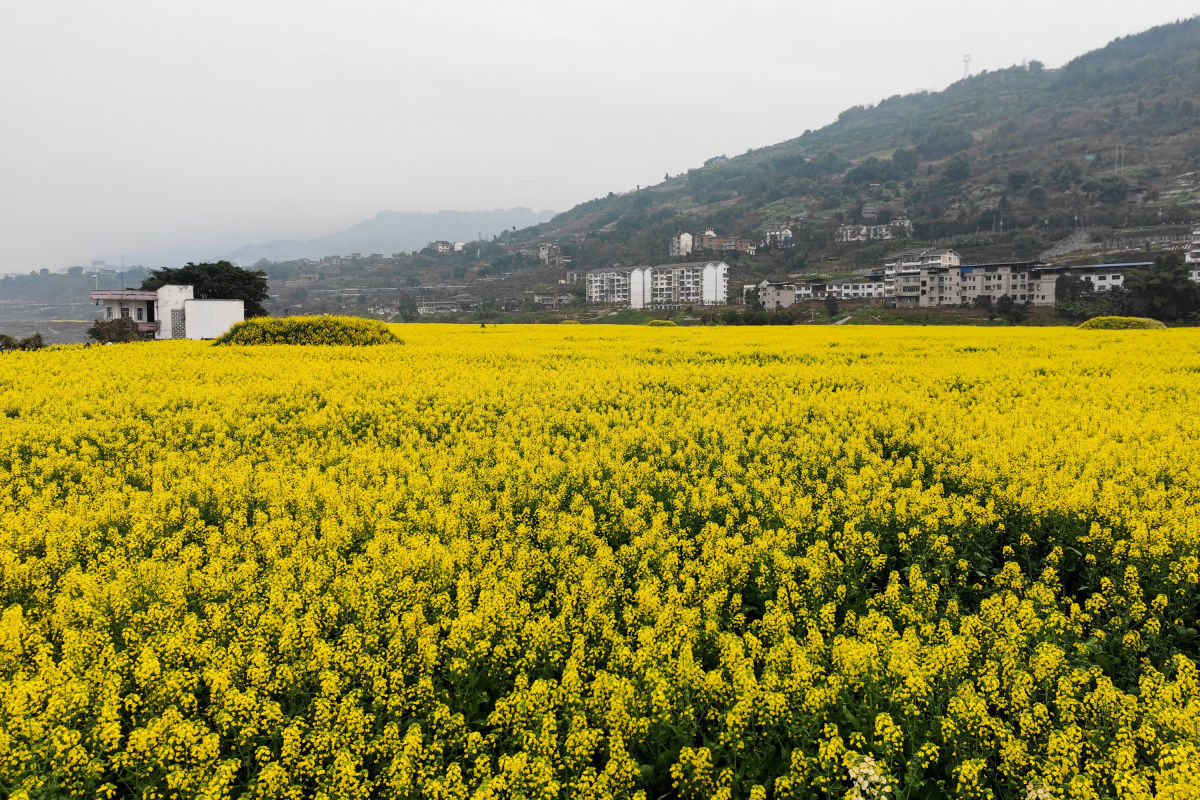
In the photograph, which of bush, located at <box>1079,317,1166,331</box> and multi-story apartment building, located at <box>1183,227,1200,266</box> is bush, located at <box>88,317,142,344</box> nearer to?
bush, located at <box>1079,317,1166,331</box>

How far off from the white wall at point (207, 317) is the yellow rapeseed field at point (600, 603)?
94.6 feet

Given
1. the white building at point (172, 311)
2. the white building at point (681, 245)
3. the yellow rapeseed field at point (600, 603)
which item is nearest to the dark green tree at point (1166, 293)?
the yellow rapeseed field at point (600, 603)

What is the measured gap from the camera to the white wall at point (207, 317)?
36.3 metres

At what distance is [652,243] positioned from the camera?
459 feet

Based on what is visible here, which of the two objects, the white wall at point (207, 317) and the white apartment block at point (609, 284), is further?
the white apartment block at point (609, 284)

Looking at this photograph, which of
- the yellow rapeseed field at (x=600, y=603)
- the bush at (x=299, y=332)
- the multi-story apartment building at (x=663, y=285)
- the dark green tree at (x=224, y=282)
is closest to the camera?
the yellow rapeseed field at (x=600, y=603)

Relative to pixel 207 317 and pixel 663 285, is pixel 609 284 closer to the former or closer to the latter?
pixel 663 285

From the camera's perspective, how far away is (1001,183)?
127750 millimetres

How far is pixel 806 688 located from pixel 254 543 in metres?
5.03

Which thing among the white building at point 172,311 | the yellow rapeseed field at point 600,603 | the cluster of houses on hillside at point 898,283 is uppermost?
the cluster of houses on hillside at point 898,283

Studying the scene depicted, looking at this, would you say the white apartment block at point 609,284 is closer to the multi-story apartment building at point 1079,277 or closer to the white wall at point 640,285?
the white wall at point 640,285

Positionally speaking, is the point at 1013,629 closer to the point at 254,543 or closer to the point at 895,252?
the point at 254,543

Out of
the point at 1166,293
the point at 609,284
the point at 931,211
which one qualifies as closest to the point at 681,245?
the point at 609,284

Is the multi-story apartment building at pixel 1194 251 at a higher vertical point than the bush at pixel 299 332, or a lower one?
higher
